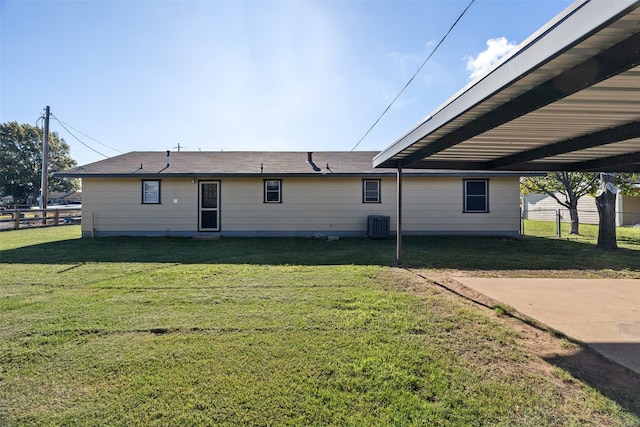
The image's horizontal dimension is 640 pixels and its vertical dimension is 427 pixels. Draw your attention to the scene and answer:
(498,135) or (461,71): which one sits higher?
(461,71)

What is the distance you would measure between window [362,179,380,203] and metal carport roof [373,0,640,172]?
4.85m

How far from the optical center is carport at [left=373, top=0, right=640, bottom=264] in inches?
72.3

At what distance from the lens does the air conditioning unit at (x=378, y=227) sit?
10.5 meters

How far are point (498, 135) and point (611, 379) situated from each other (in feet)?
10.3

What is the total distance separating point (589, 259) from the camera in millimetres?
7094

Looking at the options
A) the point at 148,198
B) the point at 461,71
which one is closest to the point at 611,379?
the point at 461,71

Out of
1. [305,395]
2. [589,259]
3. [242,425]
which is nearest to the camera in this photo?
[242,425]

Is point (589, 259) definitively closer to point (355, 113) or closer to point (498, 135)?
point (498, 135)

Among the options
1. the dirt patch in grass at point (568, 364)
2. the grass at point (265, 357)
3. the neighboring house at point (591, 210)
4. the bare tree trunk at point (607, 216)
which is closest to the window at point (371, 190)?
the grass at point (265, 357)

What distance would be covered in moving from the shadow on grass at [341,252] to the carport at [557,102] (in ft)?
7.27

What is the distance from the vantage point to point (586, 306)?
389 centimetres

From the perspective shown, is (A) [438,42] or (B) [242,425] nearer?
(B) [242,425]

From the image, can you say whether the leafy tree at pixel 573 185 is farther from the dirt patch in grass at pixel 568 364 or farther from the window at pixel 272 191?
the window at pixel 272 191

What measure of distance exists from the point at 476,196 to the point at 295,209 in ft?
22.2
